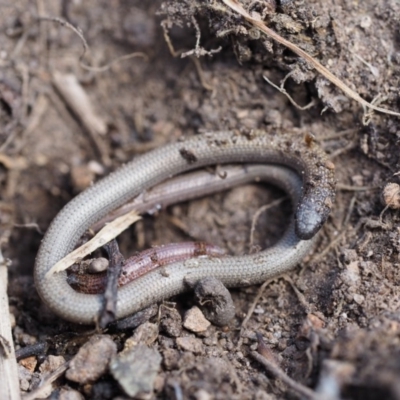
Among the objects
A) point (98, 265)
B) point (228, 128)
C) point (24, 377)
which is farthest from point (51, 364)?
point (228, 128)

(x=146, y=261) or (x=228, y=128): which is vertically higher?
(x=228, y=128)

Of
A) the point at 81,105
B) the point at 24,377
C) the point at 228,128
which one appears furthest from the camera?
the point at 81,105

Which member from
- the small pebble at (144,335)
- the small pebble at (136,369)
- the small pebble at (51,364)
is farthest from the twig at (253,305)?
the small pebble at (51,364)

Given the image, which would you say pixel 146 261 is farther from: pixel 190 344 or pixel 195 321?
pixel 190 344

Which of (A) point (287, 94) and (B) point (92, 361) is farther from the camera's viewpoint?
(A) point (287, 94)

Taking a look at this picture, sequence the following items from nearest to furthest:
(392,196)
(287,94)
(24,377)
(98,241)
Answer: (24,377), (392,196), (98,241), (287,94)

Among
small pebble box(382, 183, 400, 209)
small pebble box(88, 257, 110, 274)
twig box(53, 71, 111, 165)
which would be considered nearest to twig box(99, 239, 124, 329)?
small pebble box(88, 257, 110, 274)
